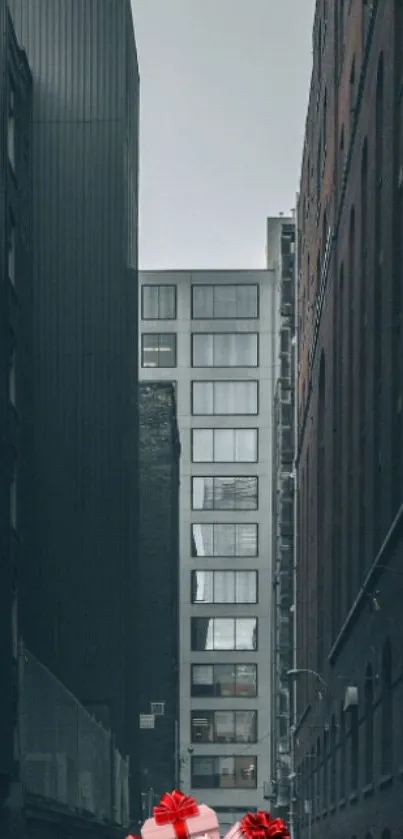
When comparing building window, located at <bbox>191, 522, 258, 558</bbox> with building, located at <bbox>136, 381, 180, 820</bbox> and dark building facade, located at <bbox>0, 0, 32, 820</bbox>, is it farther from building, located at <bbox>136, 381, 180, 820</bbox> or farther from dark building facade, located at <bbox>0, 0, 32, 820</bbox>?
dark building facade, located at <bbox>0, 0, 32, 820</bbox>

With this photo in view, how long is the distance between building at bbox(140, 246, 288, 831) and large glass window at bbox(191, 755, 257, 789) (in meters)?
0.20

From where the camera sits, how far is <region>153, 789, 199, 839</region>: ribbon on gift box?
3.86m

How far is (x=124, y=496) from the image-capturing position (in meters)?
82.1

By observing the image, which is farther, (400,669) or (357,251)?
(357,251)

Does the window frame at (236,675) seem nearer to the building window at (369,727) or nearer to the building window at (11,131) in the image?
the building window at (11,131)

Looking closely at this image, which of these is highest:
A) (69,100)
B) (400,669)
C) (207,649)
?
(69,100)

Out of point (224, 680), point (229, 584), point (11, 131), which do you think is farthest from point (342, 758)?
point (229, 584)

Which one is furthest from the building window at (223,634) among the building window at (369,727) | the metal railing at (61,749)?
the building window at (369,727)

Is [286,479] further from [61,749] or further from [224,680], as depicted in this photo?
[224,680]

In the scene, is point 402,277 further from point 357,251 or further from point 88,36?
point 88,36

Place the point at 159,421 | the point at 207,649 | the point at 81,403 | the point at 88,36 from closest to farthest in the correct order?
the point at 81,403 < the point at 88,36 < the point at 159,421 < the point at 207,649

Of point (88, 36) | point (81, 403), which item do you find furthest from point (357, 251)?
point (88, 36)

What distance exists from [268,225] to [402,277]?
13220cm

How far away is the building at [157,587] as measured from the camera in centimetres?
12838
